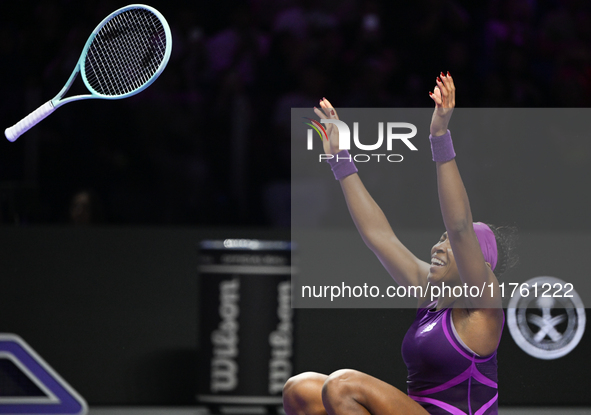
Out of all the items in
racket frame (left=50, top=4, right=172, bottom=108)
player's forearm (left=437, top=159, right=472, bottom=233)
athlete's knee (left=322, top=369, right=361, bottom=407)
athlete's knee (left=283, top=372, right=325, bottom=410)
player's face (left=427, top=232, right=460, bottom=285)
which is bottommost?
athlete's knee (left=283, top=372, right=325, bottom=410)

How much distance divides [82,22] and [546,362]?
3.56 metres

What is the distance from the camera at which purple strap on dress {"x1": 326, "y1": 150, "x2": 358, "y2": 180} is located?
9.22ft

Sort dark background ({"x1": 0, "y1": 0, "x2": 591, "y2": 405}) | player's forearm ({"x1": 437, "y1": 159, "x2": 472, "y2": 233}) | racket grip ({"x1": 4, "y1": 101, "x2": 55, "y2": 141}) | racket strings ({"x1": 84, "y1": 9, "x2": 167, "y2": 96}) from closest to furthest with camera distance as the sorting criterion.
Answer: player's forearm ({"x1": 437, "y1": 159, "x2": 472, "y2": 233}) < racket grip ({"x1": 4, "y1": 101, "x2": 55, "y2": 141}) < racket strings ({"x1": 84, "y1": 9, "x2": 167, "y2": 96}) < dark background ({"x1": 0, "y1": 0, "x2": 591, "y2": 405})

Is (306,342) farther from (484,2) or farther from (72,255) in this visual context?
(484,2)

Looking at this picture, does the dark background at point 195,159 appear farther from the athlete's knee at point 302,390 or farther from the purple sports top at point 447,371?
the purple sports top at point 447,371

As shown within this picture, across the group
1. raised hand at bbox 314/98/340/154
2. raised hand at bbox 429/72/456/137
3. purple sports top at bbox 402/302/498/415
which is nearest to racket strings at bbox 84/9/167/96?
raised hand at bbox 314/98/340/154

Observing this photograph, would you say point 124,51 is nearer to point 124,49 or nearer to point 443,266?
point 124,49

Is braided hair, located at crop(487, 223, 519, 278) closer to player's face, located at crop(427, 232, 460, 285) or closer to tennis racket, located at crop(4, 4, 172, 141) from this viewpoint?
player's face, located at crop(427, 232, 460, 285)

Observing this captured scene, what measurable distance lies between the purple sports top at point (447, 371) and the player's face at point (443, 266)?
110 mm

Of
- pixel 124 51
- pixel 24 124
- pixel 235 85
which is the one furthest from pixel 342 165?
pixel 235 85

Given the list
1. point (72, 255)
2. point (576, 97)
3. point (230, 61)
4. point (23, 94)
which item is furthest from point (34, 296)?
point (576, 97)

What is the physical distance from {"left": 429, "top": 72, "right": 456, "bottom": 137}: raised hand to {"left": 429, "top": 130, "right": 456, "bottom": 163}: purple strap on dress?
0.08 feet

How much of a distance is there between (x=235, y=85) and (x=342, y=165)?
90.0 inches

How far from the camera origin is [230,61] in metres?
5.23
